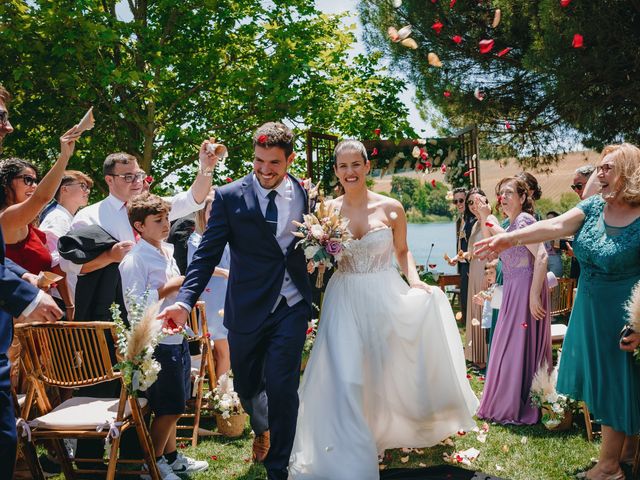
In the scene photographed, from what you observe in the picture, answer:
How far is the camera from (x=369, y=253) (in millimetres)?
4957

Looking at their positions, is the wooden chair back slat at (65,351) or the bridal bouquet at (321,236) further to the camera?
the bridal bouquet at (321,236)

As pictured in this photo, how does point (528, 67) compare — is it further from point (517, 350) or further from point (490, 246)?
point (490, 246)

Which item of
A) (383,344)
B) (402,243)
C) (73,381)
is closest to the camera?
(73,381)

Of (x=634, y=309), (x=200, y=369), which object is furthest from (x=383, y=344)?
(x=200, y=369)

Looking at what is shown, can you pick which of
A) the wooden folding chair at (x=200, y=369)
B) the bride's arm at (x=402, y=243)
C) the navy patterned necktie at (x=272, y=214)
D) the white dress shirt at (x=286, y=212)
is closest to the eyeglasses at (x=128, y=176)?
the wooden folding chair at (x=200, y=369)

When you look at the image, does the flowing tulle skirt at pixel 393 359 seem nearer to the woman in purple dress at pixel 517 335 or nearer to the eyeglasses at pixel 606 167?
the woman in purple dress at pixel 517 335

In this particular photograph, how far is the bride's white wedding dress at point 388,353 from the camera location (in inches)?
185

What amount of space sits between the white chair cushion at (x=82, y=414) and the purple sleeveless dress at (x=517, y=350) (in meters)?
3.19

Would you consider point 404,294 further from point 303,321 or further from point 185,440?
point 185,440

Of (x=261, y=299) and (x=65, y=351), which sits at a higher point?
(x=261, y=299)

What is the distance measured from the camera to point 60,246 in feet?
15.6

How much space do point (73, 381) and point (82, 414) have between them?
0.71 ft

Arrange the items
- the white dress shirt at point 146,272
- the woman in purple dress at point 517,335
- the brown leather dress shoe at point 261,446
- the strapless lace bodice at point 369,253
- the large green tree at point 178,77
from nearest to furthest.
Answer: the white dress shirt at point 146,272 → the brown leather dress shoe at point 261,446 → the strapless lace bodice at point 369,253 → the woman in purple dress at point 517,335 → the large green tree at point 178,77

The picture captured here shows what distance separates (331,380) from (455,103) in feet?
36.1
